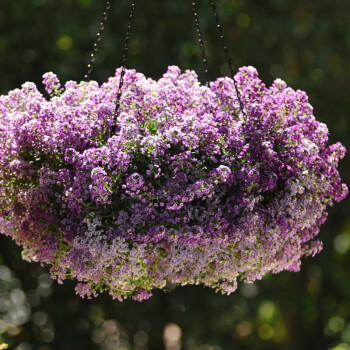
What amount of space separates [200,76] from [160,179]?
3.92 m

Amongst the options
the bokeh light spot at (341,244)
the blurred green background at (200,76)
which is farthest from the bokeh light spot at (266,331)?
the bokeh light spot at (341,244)

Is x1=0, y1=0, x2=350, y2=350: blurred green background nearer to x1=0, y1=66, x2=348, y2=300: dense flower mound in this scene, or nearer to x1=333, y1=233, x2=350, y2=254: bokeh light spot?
x1=333, y1=233, x2=350, y2=254: bokeh light spot

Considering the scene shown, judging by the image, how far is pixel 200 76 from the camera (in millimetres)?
5973

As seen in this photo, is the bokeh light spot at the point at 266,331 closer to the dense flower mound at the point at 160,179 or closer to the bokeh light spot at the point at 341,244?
the bokeh light spot at the point at 341,244

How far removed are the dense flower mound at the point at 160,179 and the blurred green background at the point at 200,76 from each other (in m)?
3.57

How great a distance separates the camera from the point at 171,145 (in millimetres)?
2191

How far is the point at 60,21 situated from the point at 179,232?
4.45 meters

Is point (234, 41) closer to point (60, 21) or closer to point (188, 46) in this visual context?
point (188, 46)

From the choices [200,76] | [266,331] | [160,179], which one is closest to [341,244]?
[266,331]

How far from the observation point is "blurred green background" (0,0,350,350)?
6090 mm

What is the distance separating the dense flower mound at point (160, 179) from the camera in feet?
6.93

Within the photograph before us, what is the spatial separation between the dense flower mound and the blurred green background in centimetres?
357

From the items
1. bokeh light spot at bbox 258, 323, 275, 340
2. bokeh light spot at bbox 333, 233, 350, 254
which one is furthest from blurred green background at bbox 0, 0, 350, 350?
bokeh light spot at bbox 258, 323, 275, 340

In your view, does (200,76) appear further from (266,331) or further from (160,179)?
(266,331)
